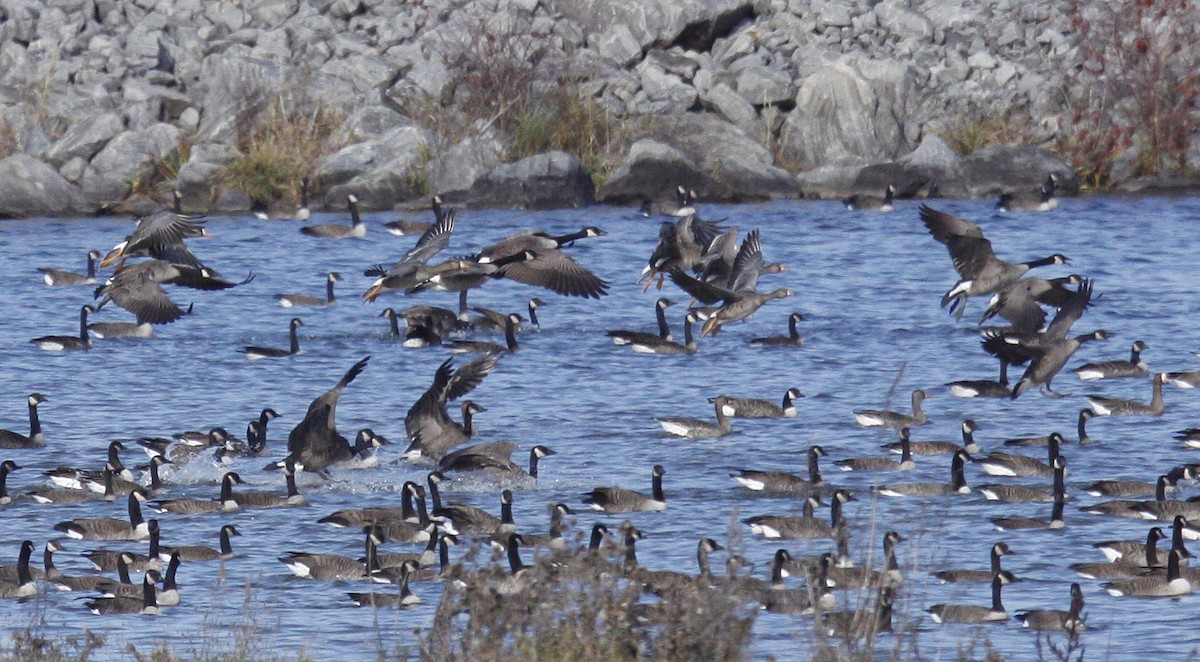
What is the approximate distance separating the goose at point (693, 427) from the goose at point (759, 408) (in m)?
0.42

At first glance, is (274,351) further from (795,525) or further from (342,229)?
(795,525)

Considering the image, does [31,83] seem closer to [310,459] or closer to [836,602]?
[310,459]

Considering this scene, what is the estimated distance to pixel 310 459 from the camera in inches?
545

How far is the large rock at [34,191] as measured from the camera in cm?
2859

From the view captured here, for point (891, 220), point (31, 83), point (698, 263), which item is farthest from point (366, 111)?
point (698, 263)

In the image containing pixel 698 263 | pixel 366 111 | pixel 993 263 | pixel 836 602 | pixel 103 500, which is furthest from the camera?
pixel 366 111

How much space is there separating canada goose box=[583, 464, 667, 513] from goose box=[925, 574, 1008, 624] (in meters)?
2.81

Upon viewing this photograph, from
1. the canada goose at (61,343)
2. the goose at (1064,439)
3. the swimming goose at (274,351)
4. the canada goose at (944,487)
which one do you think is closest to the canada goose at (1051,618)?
the canada goose at (944,487)

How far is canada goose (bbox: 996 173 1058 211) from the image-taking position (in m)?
28.2

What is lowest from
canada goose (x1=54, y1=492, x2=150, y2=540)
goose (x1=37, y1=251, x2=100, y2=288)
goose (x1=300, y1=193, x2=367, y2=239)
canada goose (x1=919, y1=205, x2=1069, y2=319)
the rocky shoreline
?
canada goose (x1=54, y1=492, x2=150, y2=540)

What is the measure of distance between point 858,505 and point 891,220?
51.5ft

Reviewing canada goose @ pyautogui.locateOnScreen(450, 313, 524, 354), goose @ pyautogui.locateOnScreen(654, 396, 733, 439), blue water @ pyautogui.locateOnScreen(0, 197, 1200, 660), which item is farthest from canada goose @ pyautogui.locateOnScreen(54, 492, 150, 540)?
canada goose @ pyautogui.locateOnScreen(450, 313, 524, 354)

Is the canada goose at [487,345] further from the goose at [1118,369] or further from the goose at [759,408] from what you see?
the goose at [1118,369]

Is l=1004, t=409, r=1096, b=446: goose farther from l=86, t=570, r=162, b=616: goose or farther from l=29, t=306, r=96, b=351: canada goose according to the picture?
l=29, t=306, r=96, b=351: canada goose
